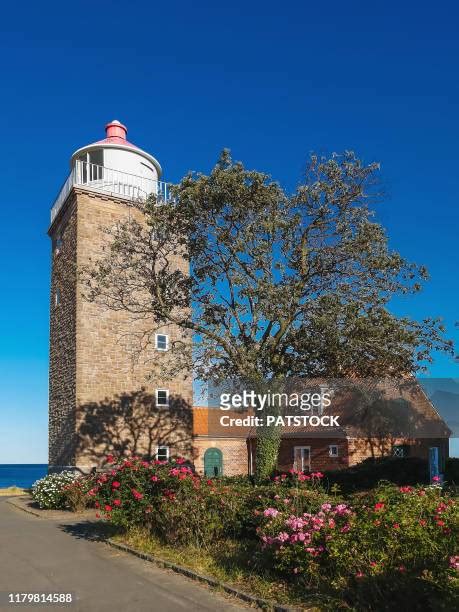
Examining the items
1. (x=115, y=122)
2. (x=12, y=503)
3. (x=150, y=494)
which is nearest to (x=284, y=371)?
(x=150, y=494)

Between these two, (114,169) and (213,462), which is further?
(213,462)

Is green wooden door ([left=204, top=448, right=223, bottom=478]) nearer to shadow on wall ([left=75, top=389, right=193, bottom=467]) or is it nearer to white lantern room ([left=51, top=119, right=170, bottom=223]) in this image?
shadow on wall ([left=75, top=389, right=193, bottom=467])

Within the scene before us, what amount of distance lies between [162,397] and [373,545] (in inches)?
799

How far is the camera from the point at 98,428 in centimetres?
2383

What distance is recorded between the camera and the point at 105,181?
26.2 m

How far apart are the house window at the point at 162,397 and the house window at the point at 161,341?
6.38ft

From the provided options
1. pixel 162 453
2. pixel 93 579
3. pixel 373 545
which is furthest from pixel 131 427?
pixel 373 545

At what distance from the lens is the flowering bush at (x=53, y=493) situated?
1845 cm

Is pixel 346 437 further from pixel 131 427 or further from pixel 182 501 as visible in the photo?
pixel 182 501

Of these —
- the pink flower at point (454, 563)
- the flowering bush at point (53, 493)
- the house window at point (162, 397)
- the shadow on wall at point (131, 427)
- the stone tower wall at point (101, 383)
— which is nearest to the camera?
the pink flower at point (454, 563)

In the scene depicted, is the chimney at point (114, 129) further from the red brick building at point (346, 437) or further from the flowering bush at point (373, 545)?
the flowering bush at point (373, 545)

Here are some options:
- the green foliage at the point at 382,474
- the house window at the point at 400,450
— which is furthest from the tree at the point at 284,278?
the house window at the point at 400,450

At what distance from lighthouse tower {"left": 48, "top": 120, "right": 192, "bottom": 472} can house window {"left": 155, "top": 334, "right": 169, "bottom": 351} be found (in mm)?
47

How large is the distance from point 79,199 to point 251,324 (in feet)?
42.0
